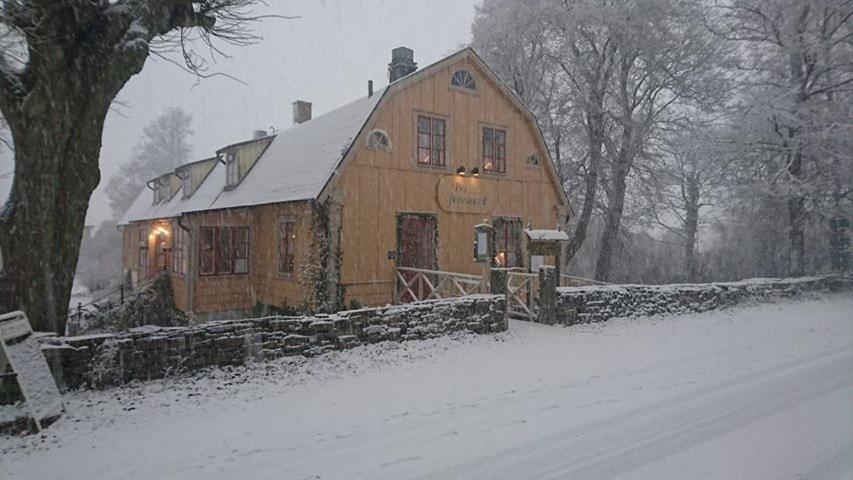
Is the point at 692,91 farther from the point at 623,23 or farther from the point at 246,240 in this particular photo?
the point at 246,240

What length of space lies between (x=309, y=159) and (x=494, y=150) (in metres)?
5.66

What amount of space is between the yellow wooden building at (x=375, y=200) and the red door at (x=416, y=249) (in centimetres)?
4

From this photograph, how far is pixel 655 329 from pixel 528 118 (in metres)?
7.92

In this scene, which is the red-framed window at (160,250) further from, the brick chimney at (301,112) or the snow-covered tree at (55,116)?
the snow-covered tree at (55,116)

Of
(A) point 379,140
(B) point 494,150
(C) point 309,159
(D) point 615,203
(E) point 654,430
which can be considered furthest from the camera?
(D) point 615,203

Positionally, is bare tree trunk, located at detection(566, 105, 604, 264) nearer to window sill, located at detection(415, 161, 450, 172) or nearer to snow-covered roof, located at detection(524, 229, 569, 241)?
window sill, located at detection(415, 161, 450, 172)

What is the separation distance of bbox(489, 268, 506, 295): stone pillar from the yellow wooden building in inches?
112

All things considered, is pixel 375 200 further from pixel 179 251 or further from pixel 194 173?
pixel 194 173

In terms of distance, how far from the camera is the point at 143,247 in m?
21.5

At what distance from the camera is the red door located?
1335 centimetres

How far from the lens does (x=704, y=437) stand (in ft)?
16.6

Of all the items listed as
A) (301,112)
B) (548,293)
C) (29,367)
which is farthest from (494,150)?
(29,367)

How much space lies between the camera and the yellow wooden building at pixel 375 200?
12500 millimetres

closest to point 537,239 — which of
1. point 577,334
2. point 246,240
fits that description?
point 577,334
